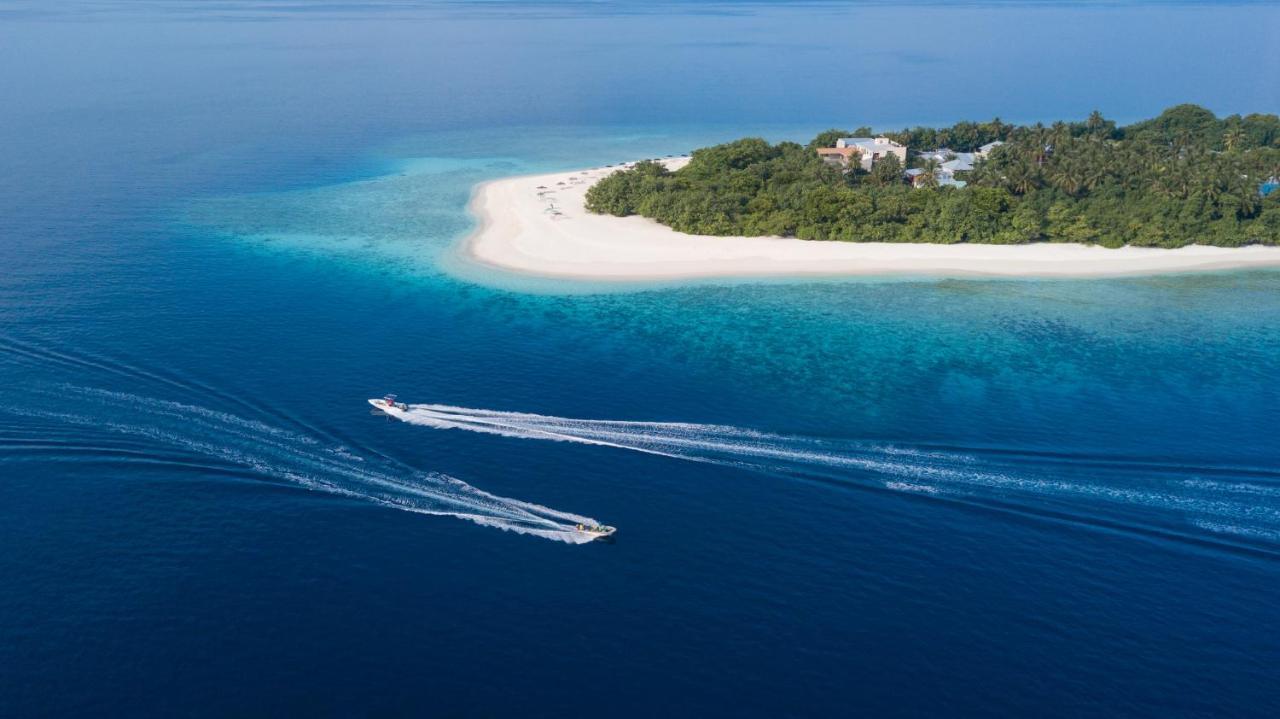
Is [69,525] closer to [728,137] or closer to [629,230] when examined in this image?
[629,230]

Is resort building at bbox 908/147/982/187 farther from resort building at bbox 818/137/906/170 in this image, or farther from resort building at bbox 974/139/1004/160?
resort building at bbox 818/137/906/170

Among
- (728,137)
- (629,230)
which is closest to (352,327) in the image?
(629,230)

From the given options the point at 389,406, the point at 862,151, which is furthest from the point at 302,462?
the point at 862,151

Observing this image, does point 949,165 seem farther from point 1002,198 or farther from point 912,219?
point 912,219

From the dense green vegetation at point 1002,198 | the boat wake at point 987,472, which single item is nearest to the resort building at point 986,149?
the dense green vegetation at point 1002,198

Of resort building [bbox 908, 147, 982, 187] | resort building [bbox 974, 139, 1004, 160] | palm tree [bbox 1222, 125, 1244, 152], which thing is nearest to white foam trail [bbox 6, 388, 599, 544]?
resort building [bbox 908, 147, 982, 187]

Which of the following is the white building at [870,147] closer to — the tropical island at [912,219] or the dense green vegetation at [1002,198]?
the dense green vegetation at [1002,198]
